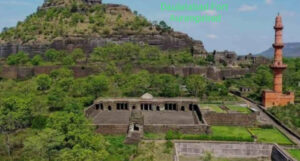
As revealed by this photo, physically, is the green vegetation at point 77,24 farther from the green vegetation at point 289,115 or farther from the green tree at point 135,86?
the green vegetation at point 289,115

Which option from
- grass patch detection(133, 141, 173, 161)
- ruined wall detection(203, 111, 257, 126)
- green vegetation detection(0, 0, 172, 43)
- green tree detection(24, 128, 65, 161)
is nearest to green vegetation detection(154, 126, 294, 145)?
ruined wall detection(203, 111, 257, 126)

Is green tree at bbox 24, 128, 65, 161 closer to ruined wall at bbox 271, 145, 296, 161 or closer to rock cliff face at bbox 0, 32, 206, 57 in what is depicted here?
ruined wall at bbox 271, 145, 296, 161

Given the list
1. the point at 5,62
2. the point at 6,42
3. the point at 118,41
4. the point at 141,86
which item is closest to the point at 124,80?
the point at 141,86

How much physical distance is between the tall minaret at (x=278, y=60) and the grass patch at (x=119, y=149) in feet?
75.3

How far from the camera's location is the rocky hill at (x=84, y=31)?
238ft

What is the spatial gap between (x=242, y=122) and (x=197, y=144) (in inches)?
328

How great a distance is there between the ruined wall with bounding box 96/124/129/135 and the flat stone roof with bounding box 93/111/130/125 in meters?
1.72

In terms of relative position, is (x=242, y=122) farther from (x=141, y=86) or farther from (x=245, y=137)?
(x=141, y=86)

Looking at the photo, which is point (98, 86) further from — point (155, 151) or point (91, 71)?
point (155, 151)

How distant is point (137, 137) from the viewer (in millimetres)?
26062

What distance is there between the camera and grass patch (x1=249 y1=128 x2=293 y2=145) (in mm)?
26236

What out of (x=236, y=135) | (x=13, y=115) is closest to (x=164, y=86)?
(x=236, y=135)

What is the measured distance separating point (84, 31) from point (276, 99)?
52.4m

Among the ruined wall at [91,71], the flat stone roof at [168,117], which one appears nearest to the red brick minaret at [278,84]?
the flat stone roof at [168,117]
